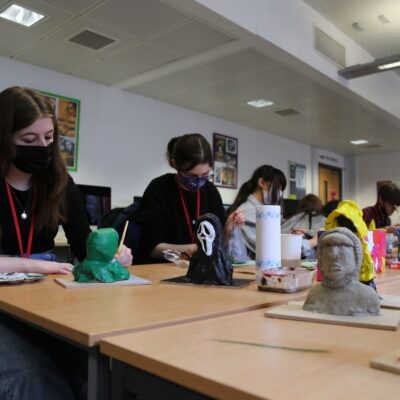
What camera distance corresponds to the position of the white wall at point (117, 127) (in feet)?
13.7

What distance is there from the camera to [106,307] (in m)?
0.78

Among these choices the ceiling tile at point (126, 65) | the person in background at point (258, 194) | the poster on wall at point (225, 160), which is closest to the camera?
the person in background at point (258, 194)

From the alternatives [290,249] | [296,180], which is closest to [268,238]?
[290,249]

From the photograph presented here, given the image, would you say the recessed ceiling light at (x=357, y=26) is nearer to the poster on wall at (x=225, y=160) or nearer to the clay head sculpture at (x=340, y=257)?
the poster on wall at (x=225, y=160)

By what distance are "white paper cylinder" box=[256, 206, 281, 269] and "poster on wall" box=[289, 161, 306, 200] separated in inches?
239

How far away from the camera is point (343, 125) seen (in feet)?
20.3

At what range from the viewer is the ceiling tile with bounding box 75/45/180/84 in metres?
3.80

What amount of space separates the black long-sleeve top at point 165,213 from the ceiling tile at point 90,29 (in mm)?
1860

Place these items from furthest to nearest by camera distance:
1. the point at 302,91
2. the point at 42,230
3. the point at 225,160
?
the point at 225,160 → the point at 302,91 → the point at 42,230

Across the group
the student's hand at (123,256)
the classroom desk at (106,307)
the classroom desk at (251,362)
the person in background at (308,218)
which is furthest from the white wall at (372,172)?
the classroom desk at (251,362)

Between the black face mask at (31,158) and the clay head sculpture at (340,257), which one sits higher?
the black face mask at (31,158)

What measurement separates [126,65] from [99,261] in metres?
3.34

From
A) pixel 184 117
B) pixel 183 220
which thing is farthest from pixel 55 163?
pixel 184 117

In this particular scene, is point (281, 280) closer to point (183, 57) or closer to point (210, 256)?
point (210, 256)
